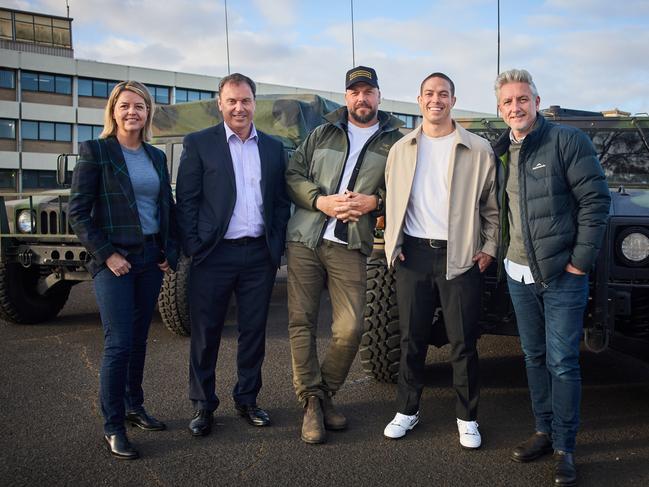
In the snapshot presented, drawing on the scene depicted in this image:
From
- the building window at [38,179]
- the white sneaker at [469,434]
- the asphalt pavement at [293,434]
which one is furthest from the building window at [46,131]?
the white sneaker at [469,434]

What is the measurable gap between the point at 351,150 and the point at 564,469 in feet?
6.34

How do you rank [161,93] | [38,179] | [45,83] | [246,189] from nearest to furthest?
[246,189]
[38,179]
[45,83]
[161,93]

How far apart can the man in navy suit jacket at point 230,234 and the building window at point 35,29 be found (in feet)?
137

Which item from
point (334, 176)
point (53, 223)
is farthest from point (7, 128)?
point (334, 176)

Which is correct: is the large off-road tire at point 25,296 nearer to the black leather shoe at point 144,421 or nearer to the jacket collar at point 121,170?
the black leather shoe at point 144,421

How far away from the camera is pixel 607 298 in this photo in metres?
3.36

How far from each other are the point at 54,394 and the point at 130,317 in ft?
4.19

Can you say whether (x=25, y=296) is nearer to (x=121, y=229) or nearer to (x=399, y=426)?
(x=121, y=229)

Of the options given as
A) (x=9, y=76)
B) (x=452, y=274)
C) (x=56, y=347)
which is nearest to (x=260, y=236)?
(x=452, y=274)

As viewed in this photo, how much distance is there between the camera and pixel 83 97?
125 feet

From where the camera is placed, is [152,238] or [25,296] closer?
[152,238]

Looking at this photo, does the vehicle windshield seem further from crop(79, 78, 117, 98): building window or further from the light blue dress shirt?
crop(79, 78, 117, 98): building window

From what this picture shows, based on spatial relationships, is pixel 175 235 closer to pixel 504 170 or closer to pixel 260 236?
pixel 260 236

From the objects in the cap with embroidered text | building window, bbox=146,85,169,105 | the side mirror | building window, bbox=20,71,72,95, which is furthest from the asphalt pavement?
building window, bbox=146,85,169,105
